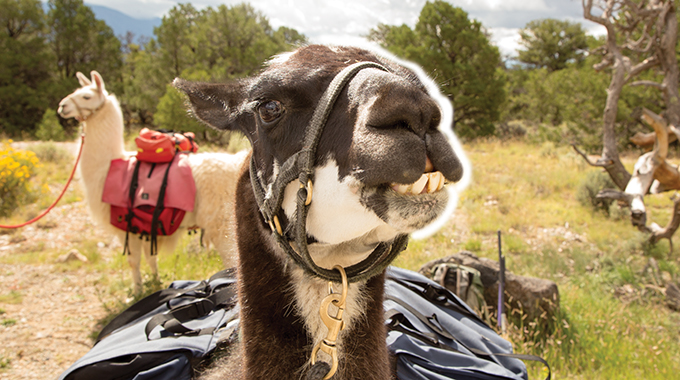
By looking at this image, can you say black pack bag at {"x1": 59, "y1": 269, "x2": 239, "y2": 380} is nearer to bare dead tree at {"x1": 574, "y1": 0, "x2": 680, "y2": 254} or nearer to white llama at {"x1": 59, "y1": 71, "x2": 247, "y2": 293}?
white llama at {"x1": 59, "y1": 71, "x2": 247, "y2": 293}

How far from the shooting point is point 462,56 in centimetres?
2092

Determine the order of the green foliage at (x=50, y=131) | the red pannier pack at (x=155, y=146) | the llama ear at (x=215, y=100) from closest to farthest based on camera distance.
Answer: the llama ear at (x=215, y=100) → the red pannier pack at (x=155, y=146) → the green foliage at (x=50, y=131)

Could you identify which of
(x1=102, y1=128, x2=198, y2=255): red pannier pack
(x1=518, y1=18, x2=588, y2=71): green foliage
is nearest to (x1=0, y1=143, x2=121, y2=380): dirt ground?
(x1=102, y1=128, x2=198, y2=255): red pannier pack

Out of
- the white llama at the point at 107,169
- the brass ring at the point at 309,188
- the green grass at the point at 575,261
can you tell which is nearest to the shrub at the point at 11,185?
the white llama at the point at 107,169

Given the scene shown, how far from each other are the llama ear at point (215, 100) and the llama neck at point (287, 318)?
45 cm

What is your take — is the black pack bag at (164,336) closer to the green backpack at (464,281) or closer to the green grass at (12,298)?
the green backpack at (464,281)

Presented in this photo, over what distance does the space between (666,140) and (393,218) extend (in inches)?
232

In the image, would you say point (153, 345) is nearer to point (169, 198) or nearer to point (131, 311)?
point (131, 311)

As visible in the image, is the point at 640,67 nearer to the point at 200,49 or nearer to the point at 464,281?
the point at 464,281

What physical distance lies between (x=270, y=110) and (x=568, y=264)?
6.07 metres

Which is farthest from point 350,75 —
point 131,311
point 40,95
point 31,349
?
point 40,95

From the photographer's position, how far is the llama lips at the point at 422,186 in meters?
1.19

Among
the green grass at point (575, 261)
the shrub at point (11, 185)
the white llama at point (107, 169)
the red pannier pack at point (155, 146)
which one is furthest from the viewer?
the shrub at point (11, 185)

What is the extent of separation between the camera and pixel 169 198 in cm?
459
